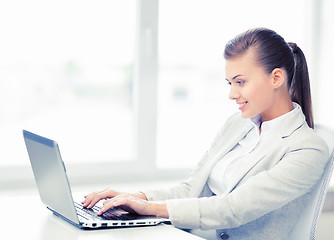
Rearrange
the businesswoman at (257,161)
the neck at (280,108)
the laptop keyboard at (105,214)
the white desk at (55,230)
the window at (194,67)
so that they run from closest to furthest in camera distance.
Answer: the white desk at (55,230)
the laptop keyboard at (105,214)
the businesswoman at (257,161)
the neck at (280,108)
the window at (194,67)

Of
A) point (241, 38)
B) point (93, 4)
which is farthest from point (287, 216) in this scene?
point (93, 4)

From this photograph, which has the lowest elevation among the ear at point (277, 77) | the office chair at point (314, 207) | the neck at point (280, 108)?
the office chair at point (314, 207)

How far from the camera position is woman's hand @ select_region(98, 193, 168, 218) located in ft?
4.79

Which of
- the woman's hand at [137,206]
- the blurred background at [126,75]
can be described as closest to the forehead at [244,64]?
the woman's hand at [137,206]

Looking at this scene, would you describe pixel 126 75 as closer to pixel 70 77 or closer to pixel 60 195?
pixel 70 77

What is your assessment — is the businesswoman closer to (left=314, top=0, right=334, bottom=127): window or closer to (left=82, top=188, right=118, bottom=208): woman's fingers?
(left=82, top=188, right=118, bottom=208): woman's fingers

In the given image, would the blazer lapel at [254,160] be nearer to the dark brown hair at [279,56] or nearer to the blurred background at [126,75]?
the dark brown hair at [279,56]

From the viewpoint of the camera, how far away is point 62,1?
2488mm

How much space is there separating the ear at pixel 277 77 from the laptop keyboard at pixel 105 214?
65 centimetres

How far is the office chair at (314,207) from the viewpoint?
5.31 feet

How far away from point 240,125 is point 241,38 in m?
0.35

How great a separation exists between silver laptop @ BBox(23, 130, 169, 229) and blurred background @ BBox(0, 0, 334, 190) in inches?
37.2

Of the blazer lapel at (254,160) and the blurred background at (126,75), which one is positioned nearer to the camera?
the blazer lapel at (254,160)

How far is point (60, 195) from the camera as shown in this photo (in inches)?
55.7
